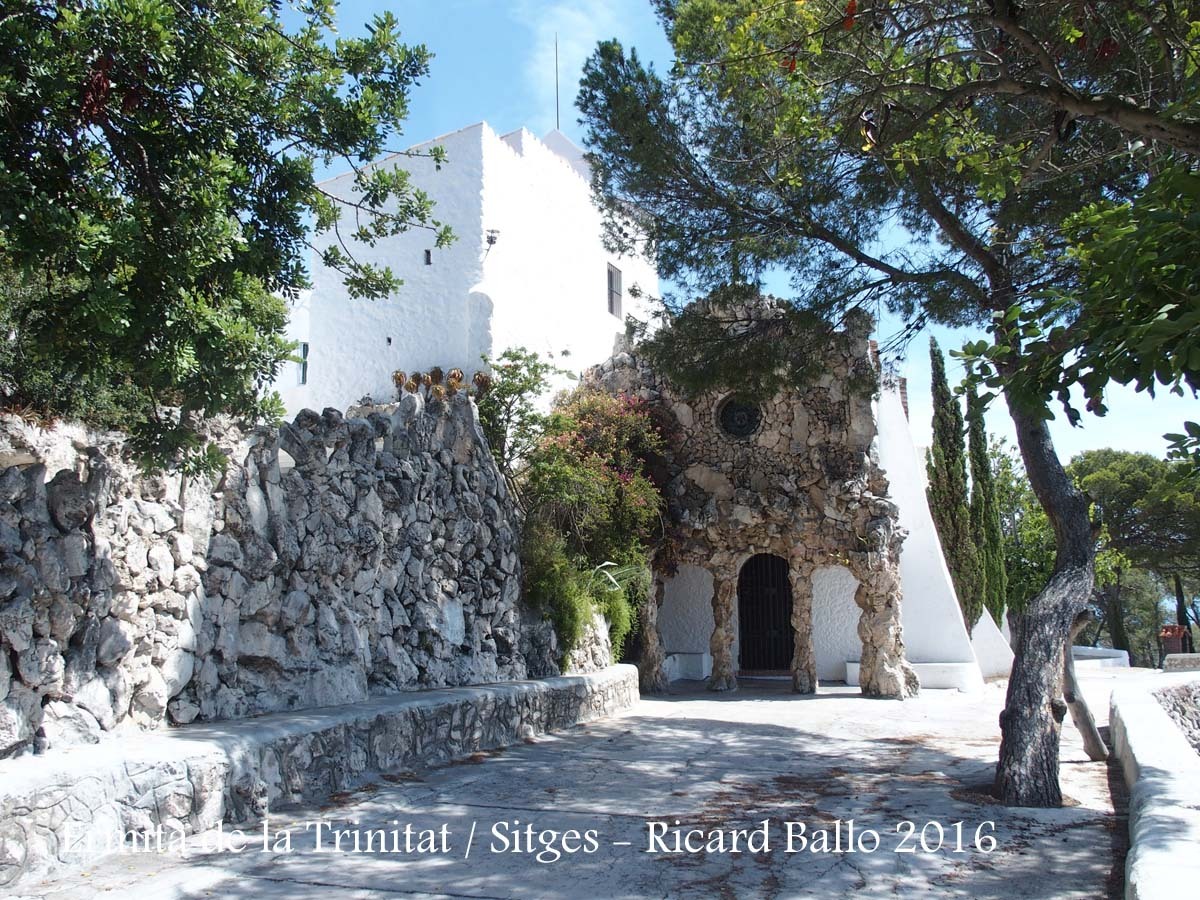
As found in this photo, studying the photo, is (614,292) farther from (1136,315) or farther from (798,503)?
(1136,315)

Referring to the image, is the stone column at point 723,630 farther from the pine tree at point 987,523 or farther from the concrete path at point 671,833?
the pine tree at point 987,523

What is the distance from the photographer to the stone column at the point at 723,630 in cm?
1541

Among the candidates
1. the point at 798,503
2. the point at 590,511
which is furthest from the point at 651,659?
the point at 590,511

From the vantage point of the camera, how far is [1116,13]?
7047 mm

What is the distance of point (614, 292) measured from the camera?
63.1 feet

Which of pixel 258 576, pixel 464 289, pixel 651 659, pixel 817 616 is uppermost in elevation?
pixel 464 289

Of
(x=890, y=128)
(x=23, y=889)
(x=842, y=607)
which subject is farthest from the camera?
(x=842, y=607)

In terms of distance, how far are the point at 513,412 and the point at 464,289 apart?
2746 mm

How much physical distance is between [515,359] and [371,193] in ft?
23.1

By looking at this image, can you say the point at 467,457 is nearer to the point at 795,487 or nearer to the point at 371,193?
the point at 371,193

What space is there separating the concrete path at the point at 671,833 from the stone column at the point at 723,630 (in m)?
5.75

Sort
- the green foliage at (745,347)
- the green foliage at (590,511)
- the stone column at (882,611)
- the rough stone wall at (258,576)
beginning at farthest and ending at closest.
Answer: the stone column at (882,611), the green foliage at (590,511), the green foliage at (745,347), the rough stone wall at (258,576)

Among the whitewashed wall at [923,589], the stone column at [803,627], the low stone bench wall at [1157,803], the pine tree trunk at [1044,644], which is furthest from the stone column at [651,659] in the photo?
the pine tree trunk at [1044,644]

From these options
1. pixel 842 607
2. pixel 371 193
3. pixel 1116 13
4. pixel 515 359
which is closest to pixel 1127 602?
pixel 842 607
